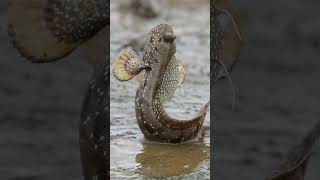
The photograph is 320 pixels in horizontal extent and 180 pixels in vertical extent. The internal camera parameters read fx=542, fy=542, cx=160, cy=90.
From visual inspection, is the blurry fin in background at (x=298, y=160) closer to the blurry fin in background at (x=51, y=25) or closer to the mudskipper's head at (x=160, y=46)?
the blurry fin in background at (x=51, y=25)

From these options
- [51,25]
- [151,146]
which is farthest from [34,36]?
[151,146]

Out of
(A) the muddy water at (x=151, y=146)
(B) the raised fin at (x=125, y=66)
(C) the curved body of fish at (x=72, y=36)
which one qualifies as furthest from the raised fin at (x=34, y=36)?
(B) the raised fin at (x=125, y=66)

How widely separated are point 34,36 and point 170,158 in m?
0.78

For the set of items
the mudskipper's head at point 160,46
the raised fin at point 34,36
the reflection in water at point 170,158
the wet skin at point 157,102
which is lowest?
the reflection in water at point 170,158

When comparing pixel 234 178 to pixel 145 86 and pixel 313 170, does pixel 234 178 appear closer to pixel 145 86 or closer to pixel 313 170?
pixel 313 170

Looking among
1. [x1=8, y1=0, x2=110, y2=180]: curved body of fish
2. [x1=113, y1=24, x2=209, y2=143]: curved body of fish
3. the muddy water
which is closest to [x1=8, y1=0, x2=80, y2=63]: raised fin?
[x1=8, y1=0, x2=110, y2=180]: curved body of fish

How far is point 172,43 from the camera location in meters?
2.25

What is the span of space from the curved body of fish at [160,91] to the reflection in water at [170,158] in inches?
3.5

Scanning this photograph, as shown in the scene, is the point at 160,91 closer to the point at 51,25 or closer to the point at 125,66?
the point at 125,66

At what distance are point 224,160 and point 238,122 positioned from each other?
0.11 meters

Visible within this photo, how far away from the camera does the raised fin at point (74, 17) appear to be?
1.29 meters

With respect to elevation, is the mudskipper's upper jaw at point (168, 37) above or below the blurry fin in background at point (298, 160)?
above

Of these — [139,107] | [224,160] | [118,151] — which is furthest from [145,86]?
[224,160]

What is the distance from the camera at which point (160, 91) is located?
2.29m
